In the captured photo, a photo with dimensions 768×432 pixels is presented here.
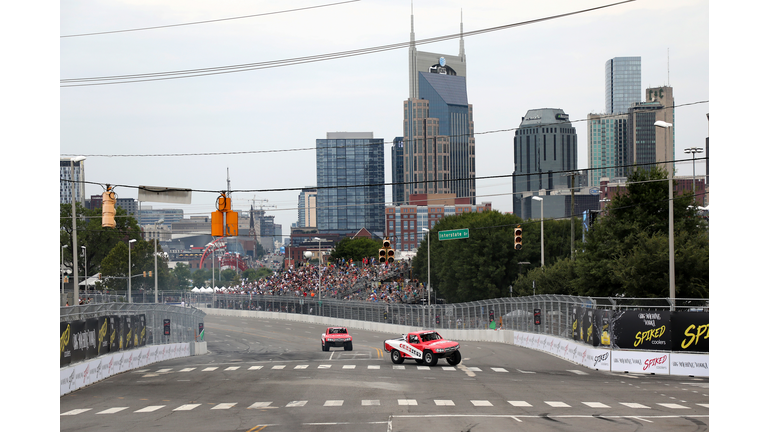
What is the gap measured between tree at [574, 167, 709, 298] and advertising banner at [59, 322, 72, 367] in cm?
3316

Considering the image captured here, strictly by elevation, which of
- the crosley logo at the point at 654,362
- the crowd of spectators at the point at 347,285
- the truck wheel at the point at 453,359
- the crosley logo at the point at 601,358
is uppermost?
the crosley logo at the point at 654,362

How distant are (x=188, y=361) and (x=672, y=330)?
24.7m

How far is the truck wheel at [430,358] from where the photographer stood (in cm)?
3484

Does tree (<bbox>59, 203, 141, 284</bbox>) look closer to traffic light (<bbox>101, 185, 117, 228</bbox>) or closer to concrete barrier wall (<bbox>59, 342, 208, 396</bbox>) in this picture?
concrete barrier wall (<bbox>59, 342, 208, 396</bbox>)

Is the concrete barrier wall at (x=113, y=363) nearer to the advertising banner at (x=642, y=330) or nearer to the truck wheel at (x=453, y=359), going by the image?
the truck wheel at (x=453, y=359)

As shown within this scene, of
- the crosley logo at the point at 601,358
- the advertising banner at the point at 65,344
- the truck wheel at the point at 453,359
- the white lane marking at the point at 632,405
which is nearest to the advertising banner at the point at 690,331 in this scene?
the crosley logo at the point at 601,358

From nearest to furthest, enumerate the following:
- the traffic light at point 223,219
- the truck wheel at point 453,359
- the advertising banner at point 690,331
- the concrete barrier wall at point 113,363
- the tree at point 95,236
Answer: the traffic light at point 223,219
the concrete barrier wall at point 113,363
the advertising banner at point 690,331
the truck wheel at point 453,359
the tree at point 95,236

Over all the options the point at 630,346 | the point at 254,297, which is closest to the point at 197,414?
the point at 630,346

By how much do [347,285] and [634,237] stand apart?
190ft

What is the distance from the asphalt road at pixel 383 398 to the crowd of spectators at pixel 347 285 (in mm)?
54282

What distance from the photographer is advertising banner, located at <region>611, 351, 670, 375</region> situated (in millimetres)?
30922
